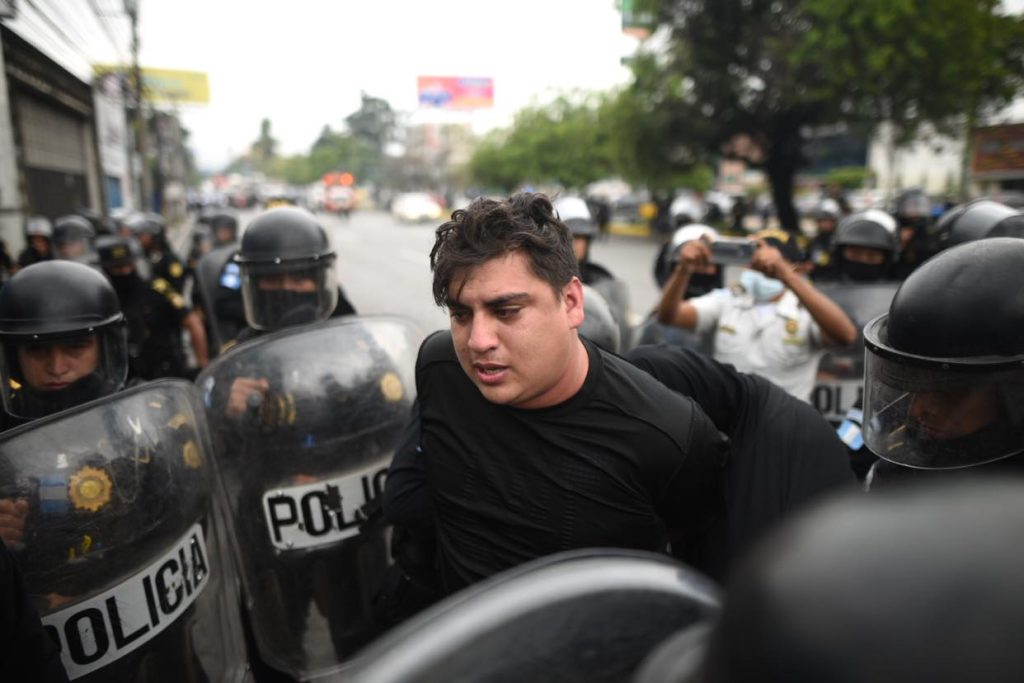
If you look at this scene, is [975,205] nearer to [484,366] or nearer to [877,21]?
[484,366]

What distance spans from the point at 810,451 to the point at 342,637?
155 centimetres

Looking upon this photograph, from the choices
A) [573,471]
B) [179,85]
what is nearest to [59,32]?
[573,471]

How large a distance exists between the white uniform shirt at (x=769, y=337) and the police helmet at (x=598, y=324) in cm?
85

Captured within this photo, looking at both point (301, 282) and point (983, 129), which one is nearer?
point (301, 282)

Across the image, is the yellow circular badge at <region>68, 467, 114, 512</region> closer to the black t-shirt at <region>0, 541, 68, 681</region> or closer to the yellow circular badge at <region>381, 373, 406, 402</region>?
the black t-shirt at <region>0, 541, 68, 681</region>

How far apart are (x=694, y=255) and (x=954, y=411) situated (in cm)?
170

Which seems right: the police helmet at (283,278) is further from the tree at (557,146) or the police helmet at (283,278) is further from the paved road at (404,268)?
the tree at (557,146)

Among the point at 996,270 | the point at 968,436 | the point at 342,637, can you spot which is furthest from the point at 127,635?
the point at 996,270

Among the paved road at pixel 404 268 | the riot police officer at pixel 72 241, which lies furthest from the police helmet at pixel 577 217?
the riot police officer at pixel 72 241

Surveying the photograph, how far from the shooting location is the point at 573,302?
5.58ft

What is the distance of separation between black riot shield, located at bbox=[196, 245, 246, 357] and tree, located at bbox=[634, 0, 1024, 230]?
15039 millimetres

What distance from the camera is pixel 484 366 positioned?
5.20 feet

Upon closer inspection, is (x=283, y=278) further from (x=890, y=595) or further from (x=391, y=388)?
(x=890, y=595)

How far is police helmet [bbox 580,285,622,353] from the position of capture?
253cm
